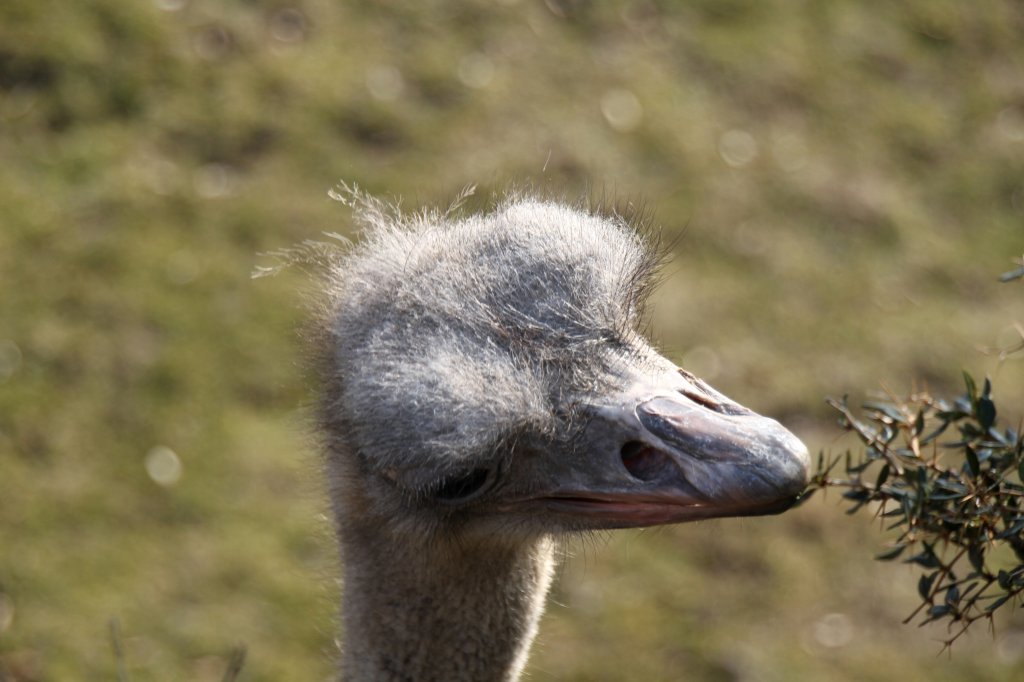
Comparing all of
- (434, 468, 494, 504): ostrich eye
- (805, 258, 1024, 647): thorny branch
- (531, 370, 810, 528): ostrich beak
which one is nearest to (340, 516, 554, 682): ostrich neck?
(434, 468, 494, 504): ostrich eye

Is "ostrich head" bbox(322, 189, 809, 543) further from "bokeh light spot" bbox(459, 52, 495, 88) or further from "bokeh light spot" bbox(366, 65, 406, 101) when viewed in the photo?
"bokeh light spot" bbox(459, 52, 495, 88)

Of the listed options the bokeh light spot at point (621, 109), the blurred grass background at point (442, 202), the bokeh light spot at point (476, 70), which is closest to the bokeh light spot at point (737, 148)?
the blurred grass background at point (442, 202)

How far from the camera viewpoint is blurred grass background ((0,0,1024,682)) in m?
3.99

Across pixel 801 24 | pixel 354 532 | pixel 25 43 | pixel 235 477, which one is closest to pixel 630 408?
pixel 354 532

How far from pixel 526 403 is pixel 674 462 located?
0.78 ft

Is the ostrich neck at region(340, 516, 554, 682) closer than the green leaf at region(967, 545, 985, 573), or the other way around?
the green leaf at region(967, 545, 985, 573)

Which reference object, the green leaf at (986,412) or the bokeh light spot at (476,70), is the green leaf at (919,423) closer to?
the green leaf at (986,412)

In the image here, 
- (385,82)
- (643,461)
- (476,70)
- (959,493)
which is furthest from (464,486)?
(476,70)

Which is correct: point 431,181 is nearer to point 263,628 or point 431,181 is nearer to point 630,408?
point 263,628

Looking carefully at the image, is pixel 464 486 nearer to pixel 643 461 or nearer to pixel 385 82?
pixel 643 461

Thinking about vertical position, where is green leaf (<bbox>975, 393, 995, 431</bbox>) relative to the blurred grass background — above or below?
below

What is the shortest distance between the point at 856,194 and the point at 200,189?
2681mm

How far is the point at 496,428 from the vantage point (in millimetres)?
1886

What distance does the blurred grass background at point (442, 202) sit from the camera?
3.99 metres
